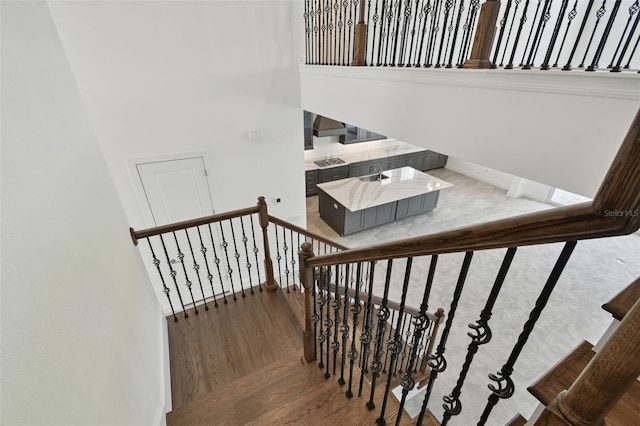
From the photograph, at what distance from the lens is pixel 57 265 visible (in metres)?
0.94

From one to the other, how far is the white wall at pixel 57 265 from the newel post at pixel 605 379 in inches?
44.0

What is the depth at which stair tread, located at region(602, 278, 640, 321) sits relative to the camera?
2.29ft

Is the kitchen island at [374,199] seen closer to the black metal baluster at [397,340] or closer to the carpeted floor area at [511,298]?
the carpeted floor area at [511,298]

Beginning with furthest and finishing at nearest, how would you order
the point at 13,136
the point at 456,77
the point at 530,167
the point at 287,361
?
1. the point at 287,361
2. the point at 456,77
3. the point at 530,167
4. the point at 13,136

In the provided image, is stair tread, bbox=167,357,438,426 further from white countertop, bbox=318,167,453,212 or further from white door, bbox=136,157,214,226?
white countertop, bbox=318,167,453,212

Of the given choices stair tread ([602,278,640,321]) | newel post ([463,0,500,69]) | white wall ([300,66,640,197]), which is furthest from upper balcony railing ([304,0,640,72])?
stair tread ([602,278,640,321])

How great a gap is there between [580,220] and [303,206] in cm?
426

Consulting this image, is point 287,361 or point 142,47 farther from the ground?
point 142,47

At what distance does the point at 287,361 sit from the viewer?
77.7 inches

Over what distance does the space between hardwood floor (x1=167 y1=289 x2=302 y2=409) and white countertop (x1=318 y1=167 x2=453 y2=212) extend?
3.54 meters

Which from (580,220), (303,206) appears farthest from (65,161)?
(303,206)

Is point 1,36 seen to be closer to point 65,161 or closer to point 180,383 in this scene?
point 65,161

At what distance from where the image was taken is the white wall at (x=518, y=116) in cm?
127

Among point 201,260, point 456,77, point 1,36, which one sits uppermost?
point 1,36
